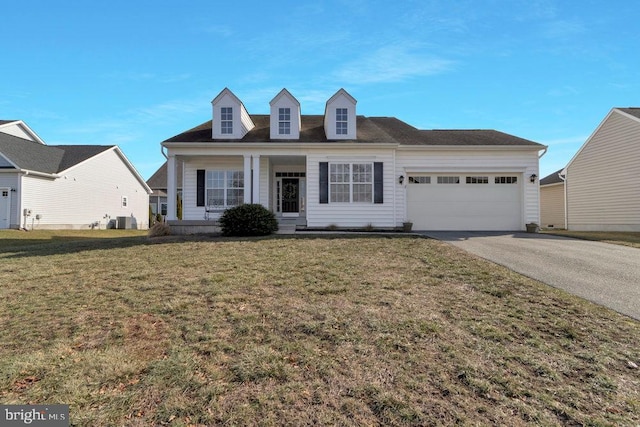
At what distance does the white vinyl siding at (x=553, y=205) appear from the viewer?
23.9m

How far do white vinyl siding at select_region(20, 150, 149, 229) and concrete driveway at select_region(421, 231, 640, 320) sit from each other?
2378 centimetres

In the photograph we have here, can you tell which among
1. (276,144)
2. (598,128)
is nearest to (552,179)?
(598,128)

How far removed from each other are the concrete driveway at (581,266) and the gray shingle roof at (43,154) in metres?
24.5

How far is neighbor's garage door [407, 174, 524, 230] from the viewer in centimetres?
1470

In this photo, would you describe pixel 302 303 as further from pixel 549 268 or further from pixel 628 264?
pixel 628 264

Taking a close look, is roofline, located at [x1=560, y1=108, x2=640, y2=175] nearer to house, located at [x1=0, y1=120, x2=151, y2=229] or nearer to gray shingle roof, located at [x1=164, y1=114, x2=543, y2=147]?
gray shingle roof, located at [x1=164, y1=114, x2=543, y2=147]

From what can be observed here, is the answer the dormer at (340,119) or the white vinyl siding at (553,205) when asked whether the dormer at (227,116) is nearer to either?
the dormer at (340,119)

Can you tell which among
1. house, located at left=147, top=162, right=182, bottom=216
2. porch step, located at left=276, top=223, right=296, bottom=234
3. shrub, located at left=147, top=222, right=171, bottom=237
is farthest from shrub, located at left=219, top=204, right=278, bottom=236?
house, located at left=147, top=162, right=182, bottom=216

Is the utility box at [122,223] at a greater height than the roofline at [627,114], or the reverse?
the roofline at [627,114]

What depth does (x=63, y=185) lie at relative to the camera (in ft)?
73.8

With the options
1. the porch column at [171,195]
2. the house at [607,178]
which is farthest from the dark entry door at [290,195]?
the house at [607,178]

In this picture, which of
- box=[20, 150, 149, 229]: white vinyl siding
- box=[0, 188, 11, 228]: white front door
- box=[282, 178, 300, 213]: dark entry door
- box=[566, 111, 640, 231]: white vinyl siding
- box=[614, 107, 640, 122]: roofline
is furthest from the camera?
box=[20, 150, 149, 229]: white vinyl siding

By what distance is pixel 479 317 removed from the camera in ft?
14.0

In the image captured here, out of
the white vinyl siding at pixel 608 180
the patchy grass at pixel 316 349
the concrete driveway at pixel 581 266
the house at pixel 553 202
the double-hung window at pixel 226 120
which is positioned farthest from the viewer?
the house at pixel 553 202
